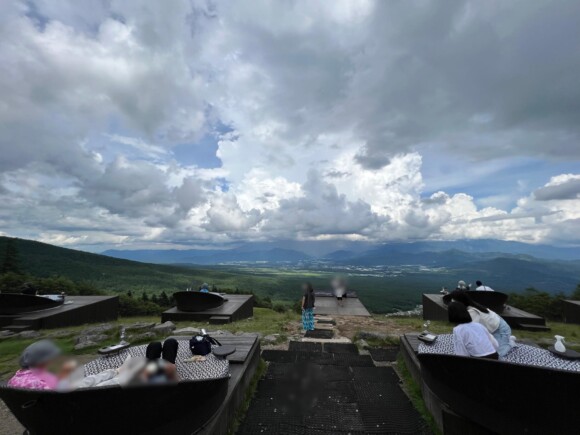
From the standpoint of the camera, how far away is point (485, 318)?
420cm

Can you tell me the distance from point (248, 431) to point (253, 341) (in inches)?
86.2

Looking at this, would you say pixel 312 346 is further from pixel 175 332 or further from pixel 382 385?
pixel 175 332

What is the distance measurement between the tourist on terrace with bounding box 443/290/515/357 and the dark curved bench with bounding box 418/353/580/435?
990 mm

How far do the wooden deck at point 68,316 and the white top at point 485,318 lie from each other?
13.1 meters

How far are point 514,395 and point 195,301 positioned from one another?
34.6ft

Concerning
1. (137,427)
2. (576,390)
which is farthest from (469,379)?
(137,427)

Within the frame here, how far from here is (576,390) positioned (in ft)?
8.50

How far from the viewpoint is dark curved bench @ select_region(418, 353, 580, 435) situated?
8.66 feet

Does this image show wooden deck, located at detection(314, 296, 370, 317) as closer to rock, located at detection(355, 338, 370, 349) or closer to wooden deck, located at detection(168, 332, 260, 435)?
rock, located at detection(355, 338, 370, 349)

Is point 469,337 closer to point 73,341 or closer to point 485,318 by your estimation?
point 485,318

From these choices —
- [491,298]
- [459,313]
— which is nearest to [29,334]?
[459,313]

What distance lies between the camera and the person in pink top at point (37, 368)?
262 centimetres

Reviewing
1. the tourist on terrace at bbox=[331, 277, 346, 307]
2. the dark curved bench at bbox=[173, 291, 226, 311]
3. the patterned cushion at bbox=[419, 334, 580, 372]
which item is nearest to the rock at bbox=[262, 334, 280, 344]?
the dark curved bench at bbox=[173, 291, 226, 311]

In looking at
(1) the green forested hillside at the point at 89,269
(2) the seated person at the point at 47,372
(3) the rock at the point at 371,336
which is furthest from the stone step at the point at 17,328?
(1) the green forested hillside at the point at 89,269
